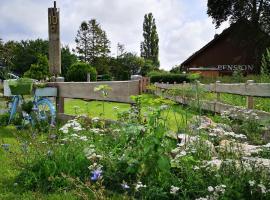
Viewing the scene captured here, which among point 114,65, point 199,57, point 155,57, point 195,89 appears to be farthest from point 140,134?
point 155,57

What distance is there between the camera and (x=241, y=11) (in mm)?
38156

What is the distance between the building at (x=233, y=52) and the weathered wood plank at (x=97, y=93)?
26.0 m

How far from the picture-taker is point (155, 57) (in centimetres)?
8475

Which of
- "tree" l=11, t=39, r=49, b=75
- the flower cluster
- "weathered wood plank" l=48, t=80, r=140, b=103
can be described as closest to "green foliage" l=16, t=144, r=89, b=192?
the flower cluster

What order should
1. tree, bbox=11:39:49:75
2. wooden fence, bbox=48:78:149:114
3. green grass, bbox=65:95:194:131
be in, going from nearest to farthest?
green grass, bbox=65:95:194:131
wooden fence, bbox=48:78:149:114
tree, bbox=11:39:49:75

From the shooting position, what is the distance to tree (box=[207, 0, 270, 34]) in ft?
122

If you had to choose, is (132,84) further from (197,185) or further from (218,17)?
(218,17)

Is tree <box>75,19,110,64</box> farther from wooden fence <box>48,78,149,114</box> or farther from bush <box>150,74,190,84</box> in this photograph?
wooden fence <box>48,78,149,114</box>

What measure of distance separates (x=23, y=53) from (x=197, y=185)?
60238 millimetres

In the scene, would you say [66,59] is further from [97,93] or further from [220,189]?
[220,189]

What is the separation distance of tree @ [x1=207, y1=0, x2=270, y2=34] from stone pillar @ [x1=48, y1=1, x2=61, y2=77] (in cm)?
2674

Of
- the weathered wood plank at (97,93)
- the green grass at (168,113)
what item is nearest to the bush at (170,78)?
the green grass at (168,113)

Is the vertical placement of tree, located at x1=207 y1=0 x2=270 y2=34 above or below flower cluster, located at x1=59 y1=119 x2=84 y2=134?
above

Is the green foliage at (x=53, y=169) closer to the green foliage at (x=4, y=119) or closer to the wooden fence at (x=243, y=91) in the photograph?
the wooden fence at (x=243, y=91)
